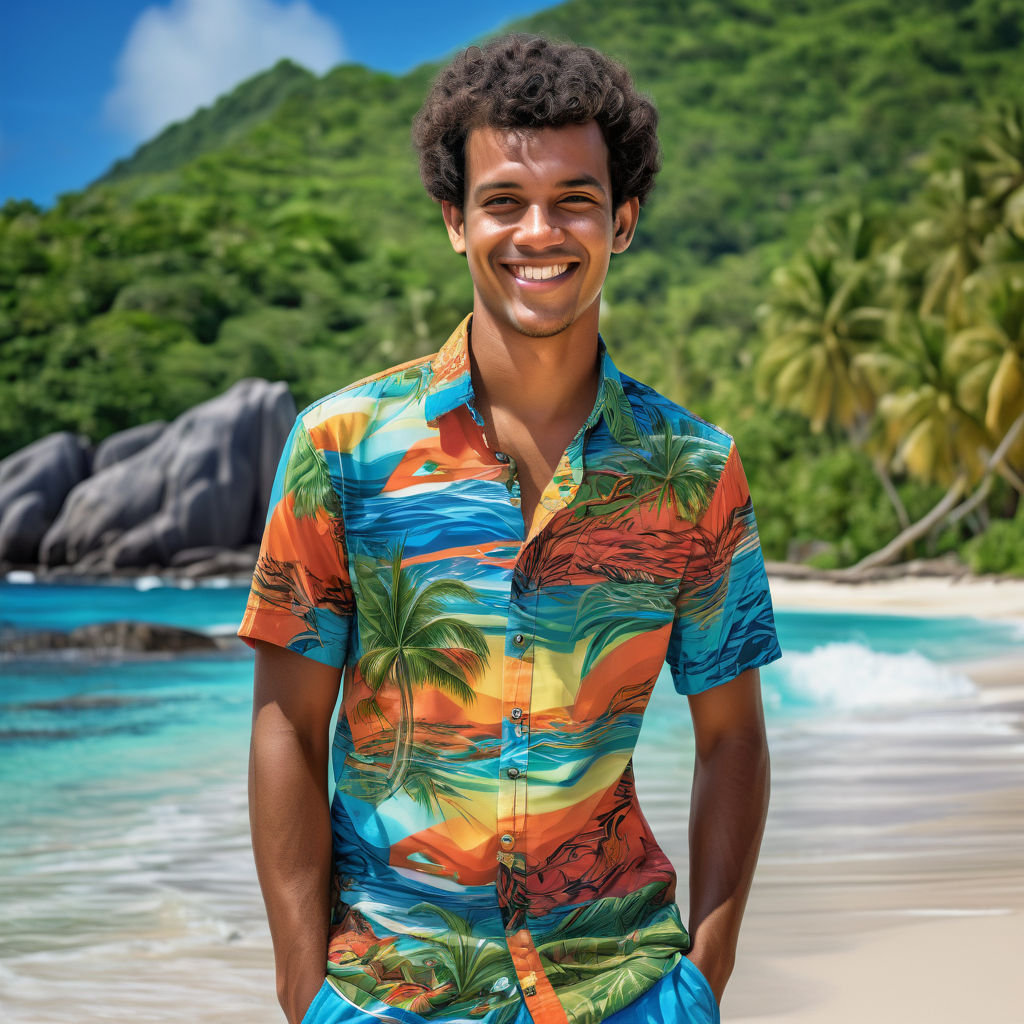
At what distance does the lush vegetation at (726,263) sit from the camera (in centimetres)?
3059

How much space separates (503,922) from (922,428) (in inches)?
1082

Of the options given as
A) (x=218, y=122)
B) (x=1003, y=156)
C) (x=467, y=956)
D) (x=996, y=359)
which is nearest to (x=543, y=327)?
(x=467, y=956)

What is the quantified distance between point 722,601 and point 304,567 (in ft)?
1.78

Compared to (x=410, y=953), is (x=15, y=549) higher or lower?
lower

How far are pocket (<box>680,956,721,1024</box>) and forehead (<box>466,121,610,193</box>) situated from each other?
38.4 inches

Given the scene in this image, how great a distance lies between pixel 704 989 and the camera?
1.56 metres

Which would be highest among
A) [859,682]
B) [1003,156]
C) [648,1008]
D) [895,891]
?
[1003,156]

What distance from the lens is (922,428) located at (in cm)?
2750

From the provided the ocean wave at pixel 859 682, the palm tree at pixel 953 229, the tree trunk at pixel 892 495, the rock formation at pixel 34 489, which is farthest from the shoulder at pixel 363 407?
the rock formation at pixel 34 489

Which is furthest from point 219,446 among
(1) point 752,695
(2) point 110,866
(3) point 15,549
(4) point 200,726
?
(1) point 752,695

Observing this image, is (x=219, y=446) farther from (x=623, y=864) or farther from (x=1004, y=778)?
(x=623, y=864)

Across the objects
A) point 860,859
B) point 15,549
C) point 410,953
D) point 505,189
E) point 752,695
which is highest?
point 505,189

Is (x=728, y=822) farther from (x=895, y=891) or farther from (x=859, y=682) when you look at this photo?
(x=859, y=682)

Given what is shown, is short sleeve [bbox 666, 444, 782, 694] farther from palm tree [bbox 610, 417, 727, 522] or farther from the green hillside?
the green hillside
